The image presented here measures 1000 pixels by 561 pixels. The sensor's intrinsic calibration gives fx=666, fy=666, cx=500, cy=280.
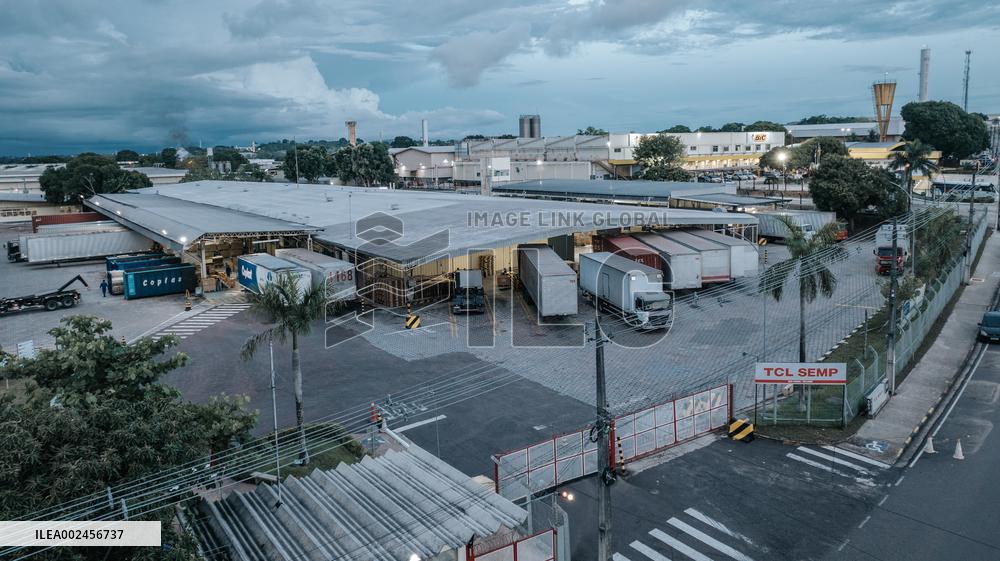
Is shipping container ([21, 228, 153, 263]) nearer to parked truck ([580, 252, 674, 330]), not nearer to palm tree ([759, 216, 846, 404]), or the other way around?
parked truck ([580, 252, 674, 330])

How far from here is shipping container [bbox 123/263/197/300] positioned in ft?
156

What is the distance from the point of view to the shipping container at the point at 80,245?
204ft

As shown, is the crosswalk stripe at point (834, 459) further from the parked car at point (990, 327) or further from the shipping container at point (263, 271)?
the shipping container at point (263, 271)

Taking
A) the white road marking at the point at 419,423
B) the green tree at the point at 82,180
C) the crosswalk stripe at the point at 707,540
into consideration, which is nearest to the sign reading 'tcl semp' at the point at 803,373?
the crosswalk stripe at the point at 707,540

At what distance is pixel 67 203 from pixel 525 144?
8445 centimetres

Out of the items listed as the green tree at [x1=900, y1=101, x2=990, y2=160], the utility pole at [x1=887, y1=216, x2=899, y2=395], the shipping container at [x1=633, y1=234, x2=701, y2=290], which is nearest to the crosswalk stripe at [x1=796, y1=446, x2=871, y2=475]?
the utility pole at [x1=887, y1=216, x2=899, y2=395]

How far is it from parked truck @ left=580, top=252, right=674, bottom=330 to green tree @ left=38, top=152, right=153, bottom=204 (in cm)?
9647

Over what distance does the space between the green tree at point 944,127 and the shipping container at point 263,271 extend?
115720 millimetres

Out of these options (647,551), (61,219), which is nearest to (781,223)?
(647,551)

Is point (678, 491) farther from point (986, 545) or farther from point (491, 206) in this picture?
point (491, 206)

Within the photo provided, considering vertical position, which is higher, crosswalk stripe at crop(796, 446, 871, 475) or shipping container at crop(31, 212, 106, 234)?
shipping container at crop(31, 212, 106, 234)

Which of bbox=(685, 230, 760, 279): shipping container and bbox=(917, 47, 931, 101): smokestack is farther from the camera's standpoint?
bbox=(917, 47, 931, 101): smokestack

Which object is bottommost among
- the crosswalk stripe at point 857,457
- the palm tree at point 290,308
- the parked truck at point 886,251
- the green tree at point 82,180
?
the crosswalk stripe at point 857,457

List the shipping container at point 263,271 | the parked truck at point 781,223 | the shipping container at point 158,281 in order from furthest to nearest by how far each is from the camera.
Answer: the parked truck at point 781,223, the shipping container at point 158,281, the shipping container at point 263,271
